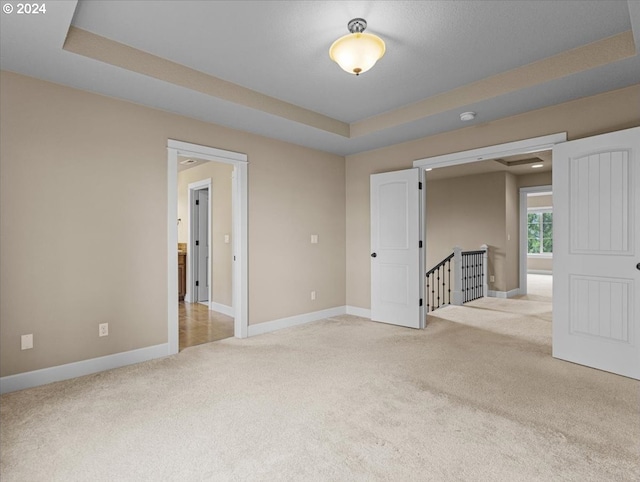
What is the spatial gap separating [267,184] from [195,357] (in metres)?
2.24

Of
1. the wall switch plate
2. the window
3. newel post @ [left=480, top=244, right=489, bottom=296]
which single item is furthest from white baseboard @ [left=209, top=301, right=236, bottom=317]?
the window

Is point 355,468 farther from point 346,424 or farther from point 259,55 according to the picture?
point 259,55

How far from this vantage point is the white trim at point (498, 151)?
3496 mm

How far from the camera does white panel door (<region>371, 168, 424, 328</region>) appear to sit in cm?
458

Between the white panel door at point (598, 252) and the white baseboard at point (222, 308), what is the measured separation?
4265 millimetres

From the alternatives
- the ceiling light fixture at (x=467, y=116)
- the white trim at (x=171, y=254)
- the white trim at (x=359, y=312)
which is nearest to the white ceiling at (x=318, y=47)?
the ceiling light fixture at (x=467, y=116)

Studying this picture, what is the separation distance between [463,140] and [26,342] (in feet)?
15.8

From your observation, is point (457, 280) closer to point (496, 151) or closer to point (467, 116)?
point (496, 151)

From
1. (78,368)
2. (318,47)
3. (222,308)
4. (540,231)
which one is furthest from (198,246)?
(540,231)

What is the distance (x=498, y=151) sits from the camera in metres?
3.89

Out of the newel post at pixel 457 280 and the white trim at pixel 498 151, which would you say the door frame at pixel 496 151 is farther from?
the newel post at pixel 457 280

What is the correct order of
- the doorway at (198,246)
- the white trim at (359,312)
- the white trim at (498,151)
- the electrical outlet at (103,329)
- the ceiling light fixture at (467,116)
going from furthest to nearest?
the doorway at (198,246) → the white trim at (359,312) → the ceiling light fixture at (467,116) → the white trim at (498,151) → the electrical outlet at (103,329)

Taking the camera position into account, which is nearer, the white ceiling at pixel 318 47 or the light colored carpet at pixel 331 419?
the light colored carpet at pixel 331 419

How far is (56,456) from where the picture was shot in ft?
6.21
